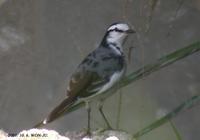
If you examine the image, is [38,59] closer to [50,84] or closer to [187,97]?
[50,84]

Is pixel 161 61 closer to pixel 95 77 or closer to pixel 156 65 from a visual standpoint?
pixel 156 65

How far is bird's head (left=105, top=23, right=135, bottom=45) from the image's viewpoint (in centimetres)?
365

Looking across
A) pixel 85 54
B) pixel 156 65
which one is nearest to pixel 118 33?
pixel 156 65

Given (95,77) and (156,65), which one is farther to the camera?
(156,65)

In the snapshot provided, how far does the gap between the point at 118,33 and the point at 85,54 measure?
21.9 inches

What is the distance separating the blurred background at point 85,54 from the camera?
13.5ft

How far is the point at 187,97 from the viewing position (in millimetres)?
4164

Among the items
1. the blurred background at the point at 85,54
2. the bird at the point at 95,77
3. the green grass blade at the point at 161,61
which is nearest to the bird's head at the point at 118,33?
the bird at the point at 95,77

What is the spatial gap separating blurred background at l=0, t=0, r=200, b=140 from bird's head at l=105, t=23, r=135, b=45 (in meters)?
0.35

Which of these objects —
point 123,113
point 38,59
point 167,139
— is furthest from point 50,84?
point 167,139

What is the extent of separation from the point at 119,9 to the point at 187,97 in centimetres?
59

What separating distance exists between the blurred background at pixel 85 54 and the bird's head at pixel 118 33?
35 centimetres

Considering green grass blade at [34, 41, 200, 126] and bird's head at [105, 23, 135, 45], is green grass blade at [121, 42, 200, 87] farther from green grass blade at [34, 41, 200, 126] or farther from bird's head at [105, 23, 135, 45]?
bird's head at [105, 23, 135, 45]

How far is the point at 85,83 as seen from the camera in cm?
351
